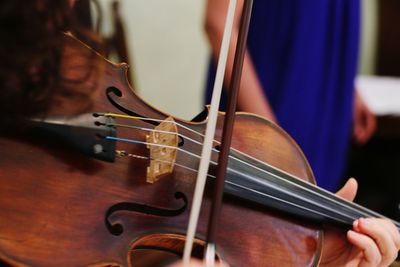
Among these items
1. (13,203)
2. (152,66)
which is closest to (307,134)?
(13,203)

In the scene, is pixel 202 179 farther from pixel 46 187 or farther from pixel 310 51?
pixel 310 51

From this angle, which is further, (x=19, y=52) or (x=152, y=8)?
(x=152, y=8)

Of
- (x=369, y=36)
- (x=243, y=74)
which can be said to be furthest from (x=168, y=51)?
(x=243, y=74)

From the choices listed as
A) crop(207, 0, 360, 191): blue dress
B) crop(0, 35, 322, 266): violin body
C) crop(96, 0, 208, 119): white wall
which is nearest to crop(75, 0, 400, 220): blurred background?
crop(96, 0, 208, 119): white wall

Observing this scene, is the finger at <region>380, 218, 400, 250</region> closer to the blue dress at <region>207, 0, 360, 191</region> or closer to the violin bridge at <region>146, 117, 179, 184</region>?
the violin bridge at <region>146, 117, 179, 184</region>

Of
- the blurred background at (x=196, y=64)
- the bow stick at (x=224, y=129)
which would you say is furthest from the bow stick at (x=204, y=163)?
the blurred background at (x=196, y=64)

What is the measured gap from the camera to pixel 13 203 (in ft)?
1.47

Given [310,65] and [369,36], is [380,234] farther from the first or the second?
[369,36]

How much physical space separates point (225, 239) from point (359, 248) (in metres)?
0.17

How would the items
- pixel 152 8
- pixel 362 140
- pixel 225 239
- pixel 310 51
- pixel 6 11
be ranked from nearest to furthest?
pixel 6 11
pixel 225 239
pixel 310 51
pixel 362 140
pixel 152 8

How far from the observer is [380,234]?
0.60 metres

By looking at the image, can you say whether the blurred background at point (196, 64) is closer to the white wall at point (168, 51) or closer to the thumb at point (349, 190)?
the white wall at point (168, 51)

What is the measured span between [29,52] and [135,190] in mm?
174

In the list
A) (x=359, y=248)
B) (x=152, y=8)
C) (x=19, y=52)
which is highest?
(x=152, y=8)
